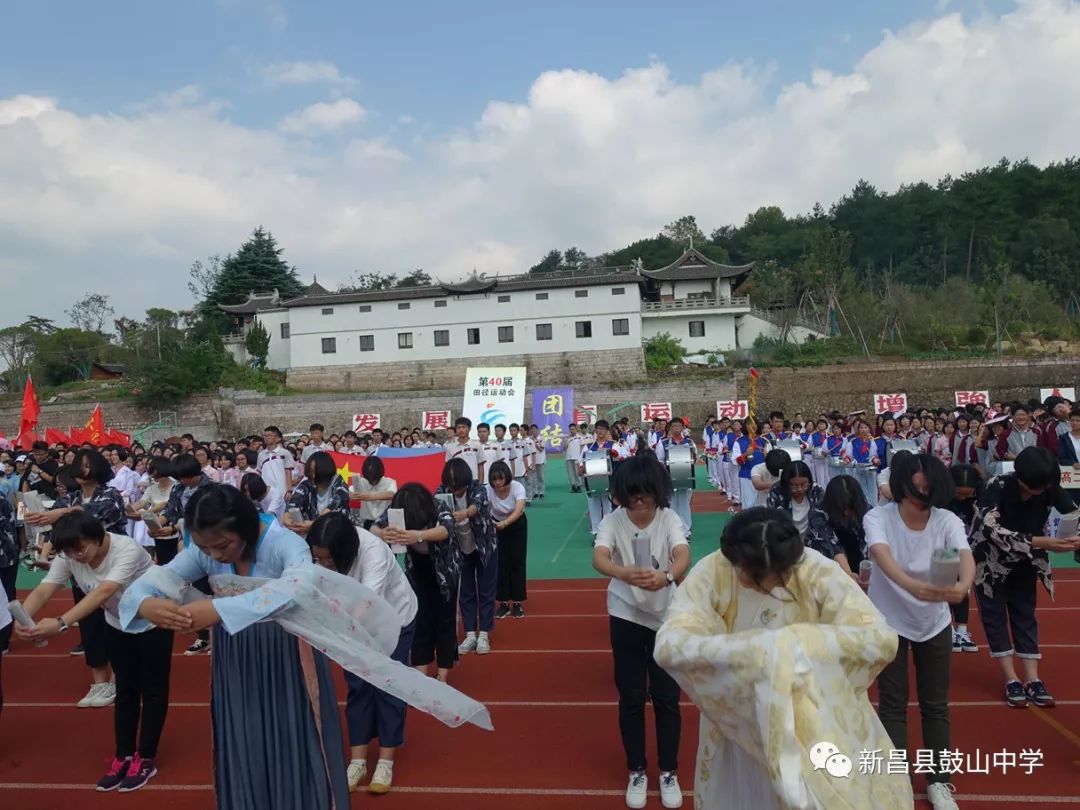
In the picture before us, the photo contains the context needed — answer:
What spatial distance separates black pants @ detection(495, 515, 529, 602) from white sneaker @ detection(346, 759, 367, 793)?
3.13 meters

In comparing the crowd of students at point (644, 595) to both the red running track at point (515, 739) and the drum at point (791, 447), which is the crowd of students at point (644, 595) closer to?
the red running track at point (515, 739)

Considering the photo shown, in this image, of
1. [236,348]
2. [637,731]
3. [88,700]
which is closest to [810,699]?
[637,731]

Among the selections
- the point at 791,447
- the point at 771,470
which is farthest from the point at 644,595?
the point at 791,447

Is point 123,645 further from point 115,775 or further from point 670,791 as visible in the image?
point 670,791

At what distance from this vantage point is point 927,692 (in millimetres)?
3451

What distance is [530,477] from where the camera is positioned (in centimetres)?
1596

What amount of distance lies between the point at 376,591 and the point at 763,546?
191 cm

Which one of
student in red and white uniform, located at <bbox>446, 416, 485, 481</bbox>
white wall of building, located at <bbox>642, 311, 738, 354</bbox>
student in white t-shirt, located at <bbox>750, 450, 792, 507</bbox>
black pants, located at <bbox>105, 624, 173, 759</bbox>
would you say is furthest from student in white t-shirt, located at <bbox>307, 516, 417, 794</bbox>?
white wall of building, located at <bbox>642, 311, 738, 354</bbox>

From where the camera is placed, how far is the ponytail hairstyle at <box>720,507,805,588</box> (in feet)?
7.55

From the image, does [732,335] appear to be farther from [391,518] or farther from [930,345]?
[391,518]

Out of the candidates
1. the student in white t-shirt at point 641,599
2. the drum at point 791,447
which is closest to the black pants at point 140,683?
the student in white t-shirt at point 641,599

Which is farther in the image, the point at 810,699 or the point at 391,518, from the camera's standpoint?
the point at 391,518

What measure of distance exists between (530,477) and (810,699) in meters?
14.0

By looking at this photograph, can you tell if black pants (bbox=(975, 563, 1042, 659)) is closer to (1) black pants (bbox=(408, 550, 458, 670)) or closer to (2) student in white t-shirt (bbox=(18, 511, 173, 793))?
(1) black pants (bbox=(408, 550, 458, 670))
